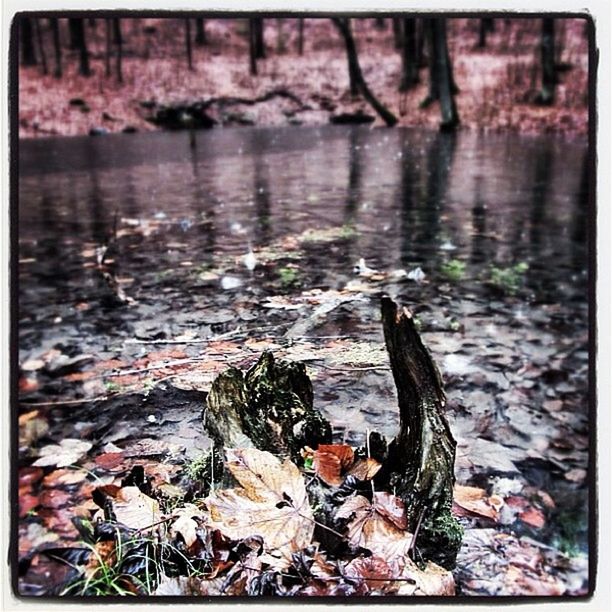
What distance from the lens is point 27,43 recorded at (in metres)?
2.08

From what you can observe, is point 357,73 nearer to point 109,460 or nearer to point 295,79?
point 295,79

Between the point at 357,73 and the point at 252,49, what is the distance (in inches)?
13.1

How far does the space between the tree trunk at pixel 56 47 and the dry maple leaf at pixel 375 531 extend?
4.95 ft

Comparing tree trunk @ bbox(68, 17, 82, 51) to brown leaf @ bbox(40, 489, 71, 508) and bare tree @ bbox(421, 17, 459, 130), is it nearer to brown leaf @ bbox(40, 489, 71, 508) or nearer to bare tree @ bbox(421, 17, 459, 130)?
bare tree @ bbox(421, 17, 459, 130)

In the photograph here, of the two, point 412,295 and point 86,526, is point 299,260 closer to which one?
point 412,295

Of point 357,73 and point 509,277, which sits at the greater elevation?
point 357,73

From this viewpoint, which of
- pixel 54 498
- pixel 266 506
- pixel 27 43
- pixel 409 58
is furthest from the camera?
pixel 409 58

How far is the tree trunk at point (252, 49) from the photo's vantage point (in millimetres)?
2131

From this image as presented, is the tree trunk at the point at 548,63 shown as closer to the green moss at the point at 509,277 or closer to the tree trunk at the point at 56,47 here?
the green moss at the point at 509,277

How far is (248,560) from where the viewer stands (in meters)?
1.87

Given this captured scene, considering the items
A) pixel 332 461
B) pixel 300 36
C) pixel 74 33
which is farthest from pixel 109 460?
pixel 300 36

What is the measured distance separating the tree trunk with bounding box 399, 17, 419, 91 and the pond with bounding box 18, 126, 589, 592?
0.50 feet

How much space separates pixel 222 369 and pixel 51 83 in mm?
1006

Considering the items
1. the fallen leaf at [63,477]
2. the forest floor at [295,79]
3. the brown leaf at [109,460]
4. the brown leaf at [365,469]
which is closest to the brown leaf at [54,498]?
the fallen leaf at [63,477]
